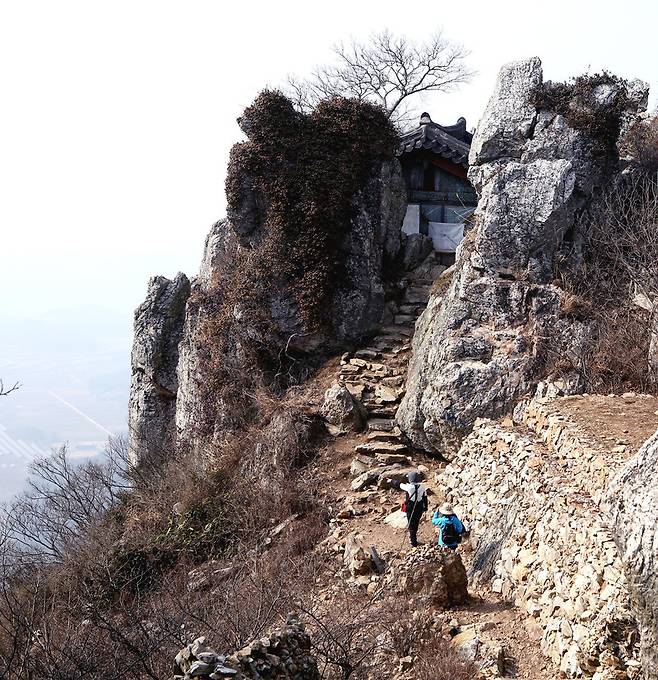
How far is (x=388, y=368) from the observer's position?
18.0m

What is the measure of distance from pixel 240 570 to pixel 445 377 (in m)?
5.66

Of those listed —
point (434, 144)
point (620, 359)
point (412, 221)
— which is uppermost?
point (434, 144)

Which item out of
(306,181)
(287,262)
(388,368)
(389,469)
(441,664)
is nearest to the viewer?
(441,664)

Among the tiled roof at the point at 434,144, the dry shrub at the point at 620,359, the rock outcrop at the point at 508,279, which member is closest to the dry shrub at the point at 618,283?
the dry shrub at the point at 620,359

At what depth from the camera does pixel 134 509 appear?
1761 centimetres

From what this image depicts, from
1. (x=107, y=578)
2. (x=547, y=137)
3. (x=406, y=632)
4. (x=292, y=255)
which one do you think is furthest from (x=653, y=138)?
(x=107, y=578)

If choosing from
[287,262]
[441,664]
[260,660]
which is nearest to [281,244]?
[287,262]

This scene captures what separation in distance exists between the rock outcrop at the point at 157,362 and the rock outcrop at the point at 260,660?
50.8 ft

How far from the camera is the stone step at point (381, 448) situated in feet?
50.1

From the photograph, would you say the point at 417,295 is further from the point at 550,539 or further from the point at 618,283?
the point at 550,539

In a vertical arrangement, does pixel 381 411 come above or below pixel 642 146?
below

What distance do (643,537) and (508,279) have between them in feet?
29.4

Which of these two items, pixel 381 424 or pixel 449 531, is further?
pixel 381 424

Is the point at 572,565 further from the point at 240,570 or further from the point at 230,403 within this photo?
the point at 230,403
